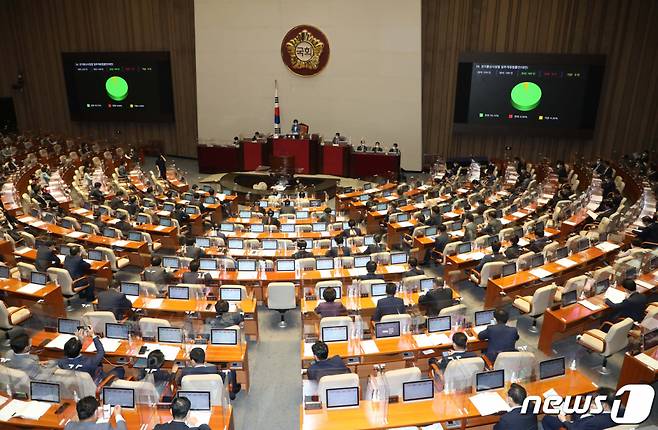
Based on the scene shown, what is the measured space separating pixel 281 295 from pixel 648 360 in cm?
618

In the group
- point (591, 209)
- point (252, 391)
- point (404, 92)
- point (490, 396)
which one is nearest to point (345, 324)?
point (252, 391)

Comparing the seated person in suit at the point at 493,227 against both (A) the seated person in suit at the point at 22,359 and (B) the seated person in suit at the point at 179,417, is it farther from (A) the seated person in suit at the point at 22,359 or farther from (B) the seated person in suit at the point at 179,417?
(A) the seated person in suit at the point at 22,359

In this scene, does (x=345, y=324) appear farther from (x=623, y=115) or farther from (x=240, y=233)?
(x=623, y=115)

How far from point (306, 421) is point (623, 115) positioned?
22516mm

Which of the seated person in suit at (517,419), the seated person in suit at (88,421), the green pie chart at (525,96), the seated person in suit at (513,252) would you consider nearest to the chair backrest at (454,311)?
the seated person in suit at (517,419)

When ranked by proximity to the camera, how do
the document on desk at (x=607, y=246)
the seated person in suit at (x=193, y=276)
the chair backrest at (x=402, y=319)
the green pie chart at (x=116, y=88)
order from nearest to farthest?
the chair backrest at (x=402, y=319) → the seated person in suit at (x=193, y=276) → the document on desk at (x=607, y=246) → the green pie chart at (x=116, y=88)

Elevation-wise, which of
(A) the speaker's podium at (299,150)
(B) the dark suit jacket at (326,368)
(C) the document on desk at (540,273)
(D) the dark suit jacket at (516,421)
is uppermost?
(A) the speaker's podium at (299,150)

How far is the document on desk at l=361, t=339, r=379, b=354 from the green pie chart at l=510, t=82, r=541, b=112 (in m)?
18.3

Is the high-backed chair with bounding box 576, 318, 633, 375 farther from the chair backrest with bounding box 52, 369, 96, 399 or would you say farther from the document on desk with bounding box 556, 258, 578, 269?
the chair backrest with bounding box 52, 369, 96, 399

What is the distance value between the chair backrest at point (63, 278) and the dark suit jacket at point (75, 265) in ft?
1.16

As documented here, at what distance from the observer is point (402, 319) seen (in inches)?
326

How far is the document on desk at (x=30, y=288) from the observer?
996 cm

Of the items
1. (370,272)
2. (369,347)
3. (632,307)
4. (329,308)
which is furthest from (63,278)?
(632,307)

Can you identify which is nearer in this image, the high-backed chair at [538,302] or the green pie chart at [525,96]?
the high-backed chair at [538,302]
